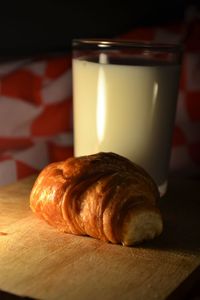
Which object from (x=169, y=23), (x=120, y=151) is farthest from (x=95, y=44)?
(x=169, y=23)

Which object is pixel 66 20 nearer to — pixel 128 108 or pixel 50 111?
pixel 50 111

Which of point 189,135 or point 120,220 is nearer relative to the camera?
point 120,220

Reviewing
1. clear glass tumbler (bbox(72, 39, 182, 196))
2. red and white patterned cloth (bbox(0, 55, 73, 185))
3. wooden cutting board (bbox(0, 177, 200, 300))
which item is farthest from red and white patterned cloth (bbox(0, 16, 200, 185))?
wooden cutting board (bbox(0, 177, 200, 300))

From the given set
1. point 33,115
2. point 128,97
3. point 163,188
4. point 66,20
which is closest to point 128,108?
point 128,97

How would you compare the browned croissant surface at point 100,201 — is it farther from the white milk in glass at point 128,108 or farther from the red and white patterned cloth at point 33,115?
the red and white patterned cloth at point 33,115

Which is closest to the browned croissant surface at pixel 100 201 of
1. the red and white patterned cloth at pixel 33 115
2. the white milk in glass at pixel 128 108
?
the white milk in glass at pixel 128 108

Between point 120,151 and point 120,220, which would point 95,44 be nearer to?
point 120,151

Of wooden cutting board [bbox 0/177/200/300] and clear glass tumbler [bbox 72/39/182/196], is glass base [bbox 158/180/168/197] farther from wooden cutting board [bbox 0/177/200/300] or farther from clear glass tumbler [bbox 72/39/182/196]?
wooden cutting board [bbox 0/177/200/300]
